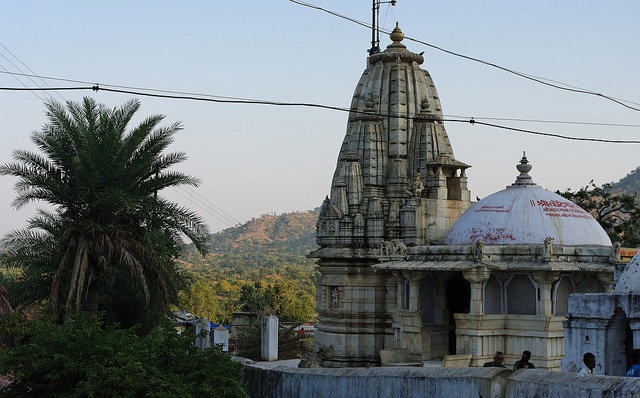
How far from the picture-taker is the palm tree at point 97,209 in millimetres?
20141

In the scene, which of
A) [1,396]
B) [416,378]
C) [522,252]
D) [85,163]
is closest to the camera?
[416,378]

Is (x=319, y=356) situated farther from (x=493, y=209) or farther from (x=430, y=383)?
(x=430, y=383)

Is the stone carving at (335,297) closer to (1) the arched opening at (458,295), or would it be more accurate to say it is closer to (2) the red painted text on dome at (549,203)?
(1) the arched opening at (458,295)

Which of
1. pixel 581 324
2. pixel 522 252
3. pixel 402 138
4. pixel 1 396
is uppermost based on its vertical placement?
pixel 402 138

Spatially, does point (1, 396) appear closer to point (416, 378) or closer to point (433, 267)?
point (416, 378)

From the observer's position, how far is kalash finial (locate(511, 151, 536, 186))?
26406 millimetres

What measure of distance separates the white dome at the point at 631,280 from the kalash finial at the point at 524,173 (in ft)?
38.1

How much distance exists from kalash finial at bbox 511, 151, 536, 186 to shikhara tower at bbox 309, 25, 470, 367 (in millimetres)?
3719

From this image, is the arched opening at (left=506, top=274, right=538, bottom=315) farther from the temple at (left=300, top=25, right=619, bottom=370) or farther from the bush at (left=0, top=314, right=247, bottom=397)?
the bush at (left=0, top=314, right=247, bottom=397)

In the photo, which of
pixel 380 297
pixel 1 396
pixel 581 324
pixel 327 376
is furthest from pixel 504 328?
pixel 1 396

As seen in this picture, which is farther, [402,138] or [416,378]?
[402,138]

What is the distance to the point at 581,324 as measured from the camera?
48.7 feet

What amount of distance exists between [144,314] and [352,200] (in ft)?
28.5

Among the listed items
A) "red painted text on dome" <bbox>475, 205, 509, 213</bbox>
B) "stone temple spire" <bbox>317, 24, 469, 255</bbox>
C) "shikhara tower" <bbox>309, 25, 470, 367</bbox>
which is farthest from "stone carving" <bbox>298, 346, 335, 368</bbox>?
"red painted text on dome" <bbox>475, 205, 509, 213</bbox>
